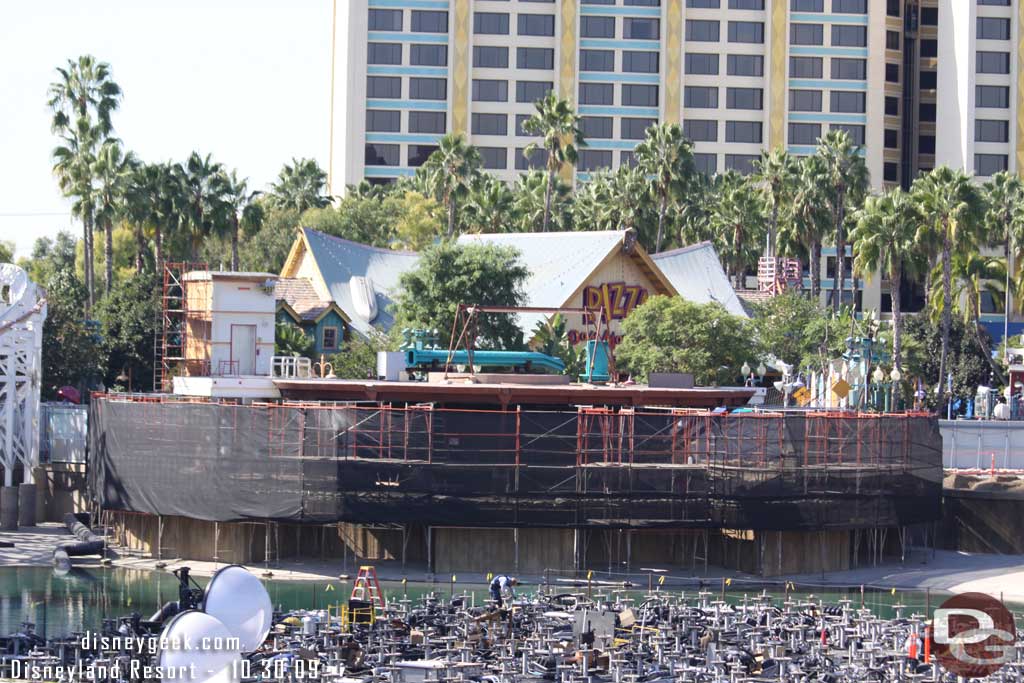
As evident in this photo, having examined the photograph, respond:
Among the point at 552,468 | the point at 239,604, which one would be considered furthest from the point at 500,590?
the point at 239,604

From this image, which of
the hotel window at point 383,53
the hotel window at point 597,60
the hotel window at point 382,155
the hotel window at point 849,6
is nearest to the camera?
the hotel window at point 849,6

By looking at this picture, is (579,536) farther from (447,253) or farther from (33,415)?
(447,253)

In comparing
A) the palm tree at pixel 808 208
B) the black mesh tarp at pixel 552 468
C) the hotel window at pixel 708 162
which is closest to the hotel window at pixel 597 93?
the hotel window at pixel 708 162

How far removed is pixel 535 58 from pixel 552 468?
3627 inches

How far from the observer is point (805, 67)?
5719 inches

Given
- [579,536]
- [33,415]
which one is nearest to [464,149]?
[33,415]

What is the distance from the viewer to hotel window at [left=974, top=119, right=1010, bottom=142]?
460ft

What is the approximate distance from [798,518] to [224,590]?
40507 millimetres

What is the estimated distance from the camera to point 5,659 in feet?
124

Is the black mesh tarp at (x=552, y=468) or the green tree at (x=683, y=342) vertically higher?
the green tree at (x=683, y=342)

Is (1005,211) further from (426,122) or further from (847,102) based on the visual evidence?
(426,122)

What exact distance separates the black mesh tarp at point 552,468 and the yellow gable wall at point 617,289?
29433 millimetres

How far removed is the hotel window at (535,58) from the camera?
145 meters

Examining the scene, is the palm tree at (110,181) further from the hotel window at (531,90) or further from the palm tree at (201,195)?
the hotel window at (531,90)
